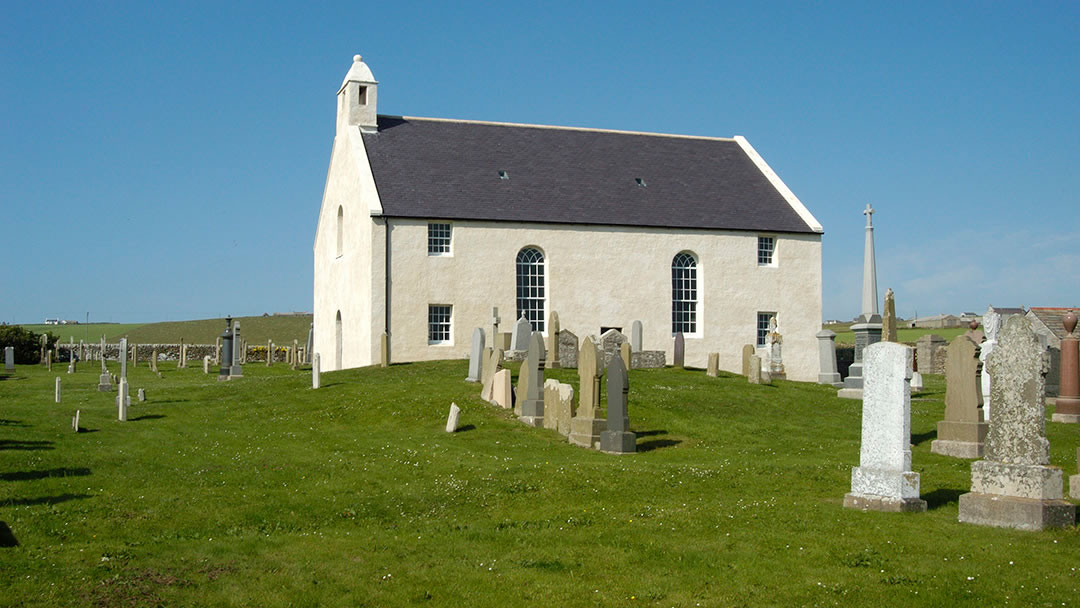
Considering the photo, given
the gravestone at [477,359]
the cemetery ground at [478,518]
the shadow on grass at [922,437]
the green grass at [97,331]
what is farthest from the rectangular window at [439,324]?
the green grass at [97,331]

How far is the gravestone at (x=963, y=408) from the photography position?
18.1 m

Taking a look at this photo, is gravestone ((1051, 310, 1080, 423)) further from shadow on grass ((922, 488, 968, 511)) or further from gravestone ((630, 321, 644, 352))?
gravestone ((630, 321, 644, 352))

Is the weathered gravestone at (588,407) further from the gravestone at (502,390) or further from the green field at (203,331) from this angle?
the green field at (203,331)

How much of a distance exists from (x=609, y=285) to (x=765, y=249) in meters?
7.12

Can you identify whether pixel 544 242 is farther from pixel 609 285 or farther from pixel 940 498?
pixel 940 498

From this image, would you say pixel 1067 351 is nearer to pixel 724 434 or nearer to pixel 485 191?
pixel 724 434

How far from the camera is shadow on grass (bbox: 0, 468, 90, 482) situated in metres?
15.5

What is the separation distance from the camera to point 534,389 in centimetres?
2288

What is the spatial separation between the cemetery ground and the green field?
59.1 meters

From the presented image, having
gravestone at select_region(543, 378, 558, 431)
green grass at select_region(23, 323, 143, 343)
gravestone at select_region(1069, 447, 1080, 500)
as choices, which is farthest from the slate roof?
green grass at select_region(23, 323, 143, 343)

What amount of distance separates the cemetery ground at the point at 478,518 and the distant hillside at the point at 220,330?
2343 inches

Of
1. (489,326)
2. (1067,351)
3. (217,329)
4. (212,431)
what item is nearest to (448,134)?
(489,326)

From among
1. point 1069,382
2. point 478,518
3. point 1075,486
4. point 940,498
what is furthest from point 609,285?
point 1075,486

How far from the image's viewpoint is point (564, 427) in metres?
21.4
